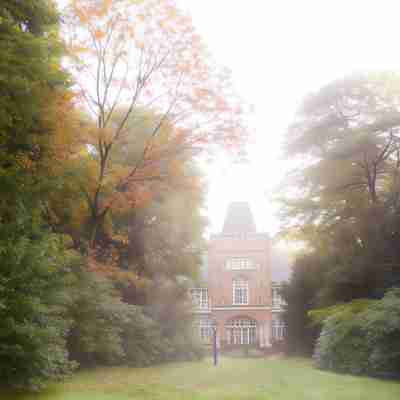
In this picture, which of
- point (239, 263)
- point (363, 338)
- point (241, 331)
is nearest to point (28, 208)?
point (363, 338)

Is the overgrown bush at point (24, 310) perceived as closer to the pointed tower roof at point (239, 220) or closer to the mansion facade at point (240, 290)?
the mansion facade at point (240, 290)

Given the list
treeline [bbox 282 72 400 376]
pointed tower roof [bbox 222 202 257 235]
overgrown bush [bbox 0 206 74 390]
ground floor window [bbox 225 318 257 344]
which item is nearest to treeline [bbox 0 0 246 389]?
overgrown bush [bbox 0 206 74 390]

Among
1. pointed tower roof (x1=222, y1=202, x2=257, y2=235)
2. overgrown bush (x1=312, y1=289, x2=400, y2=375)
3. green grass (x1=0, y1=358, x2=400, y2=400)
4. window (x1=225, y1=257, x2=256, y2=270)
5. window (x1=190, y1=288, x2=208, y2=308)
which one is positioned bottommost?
green grass (x1=0, y1=358, x2=400, y2=400)

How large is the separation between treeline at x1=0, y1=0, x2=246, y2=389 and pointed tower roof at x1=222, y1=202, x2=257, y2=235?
2648cm

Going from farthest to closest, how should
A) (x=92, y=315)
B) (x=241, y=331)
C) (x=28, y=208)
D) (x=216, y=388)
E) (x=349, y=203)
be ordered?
(x=241, y=331), (x=349, y=203), (x=92, y=315), (x=216, y=388), (x=28, y=208)

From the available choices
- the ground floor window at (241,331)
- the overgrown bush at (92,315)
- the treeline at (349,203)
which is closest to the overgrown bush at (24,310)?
the overgrown bush at (92,315)

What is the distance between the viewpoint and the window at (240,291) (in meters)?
44.2

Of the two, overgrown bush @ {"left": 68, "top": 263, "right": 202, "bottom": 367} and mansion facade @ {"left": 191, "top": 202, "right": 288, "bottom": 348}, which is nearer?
overgrown bush @ {"left": 68, "top": 263, "right": 202, "bottom": 367}

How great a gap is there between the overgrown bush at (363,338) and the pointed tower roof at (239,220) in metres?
29.1

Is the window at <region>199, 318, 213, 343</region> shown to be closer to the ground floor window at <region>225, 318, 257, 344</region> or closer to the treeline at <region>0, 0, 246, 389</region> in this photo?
the ground floor window at <region>225, 318, 257, 344</region>

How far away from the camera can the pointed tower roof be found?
46.7 metres

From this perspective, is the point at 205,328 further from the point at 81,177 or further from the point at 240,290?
the point at 81,177

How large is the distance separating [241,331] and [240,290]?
3774 millimetres

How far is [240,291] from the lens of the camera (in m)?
44.5
